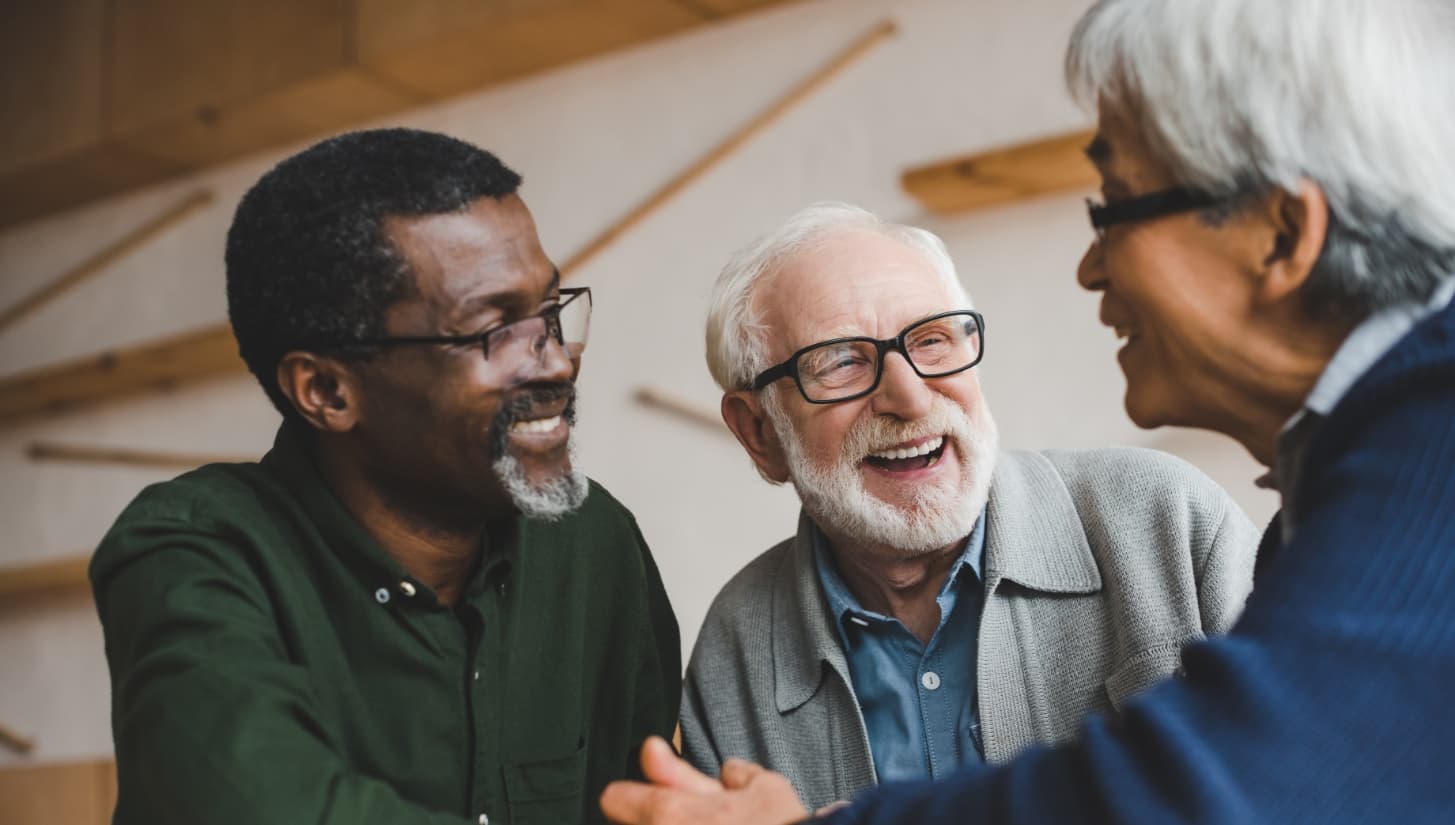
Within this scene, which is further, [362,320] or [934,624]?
[934,624]

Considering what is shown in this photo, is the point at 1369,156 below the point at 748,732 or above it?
above

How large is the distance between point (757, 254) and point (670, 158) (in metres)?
1.66

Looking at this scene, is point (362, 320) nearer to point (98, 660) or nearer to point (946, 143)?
point (946, 143)

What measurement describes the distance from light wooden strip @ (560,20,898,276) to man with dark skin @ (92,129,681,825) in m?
1.73

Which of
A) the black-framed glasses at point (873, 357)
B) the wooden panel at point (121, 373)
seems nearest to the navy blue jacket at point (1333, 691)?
the black-framed glasses at point (873, 357)

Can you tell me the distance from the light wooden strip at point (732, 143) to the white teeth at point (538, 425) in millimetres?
1892

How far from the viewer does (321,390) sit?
1.52 m

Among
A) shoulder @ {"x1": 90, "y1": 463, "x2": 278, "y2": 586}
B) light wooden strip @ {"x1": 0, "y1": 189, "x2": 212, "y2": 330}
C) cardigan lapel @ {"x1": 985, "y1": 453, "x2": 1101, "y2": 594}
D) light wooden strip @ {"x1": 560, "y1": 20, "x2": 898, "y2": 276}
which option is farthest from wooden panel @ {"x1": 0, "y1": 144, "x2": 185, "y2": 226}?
cardigan lapel @ {"x1": 985, "y1": 453, "x2": 1101, "y2": 594}

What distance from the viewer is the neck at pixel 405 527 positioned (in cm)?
153

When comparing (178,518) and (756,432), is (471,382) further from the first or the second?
(756,432)

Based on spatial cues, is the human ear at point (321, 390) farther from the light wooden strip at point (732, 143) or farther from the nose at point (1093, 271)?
the light wooden strip at point (732, 143)

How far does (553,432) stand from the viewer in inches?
59.1

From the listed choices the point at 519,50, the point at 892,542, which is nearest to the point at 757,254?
the point at 892,542

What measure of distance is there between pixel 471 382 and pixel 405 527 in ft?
0.70
